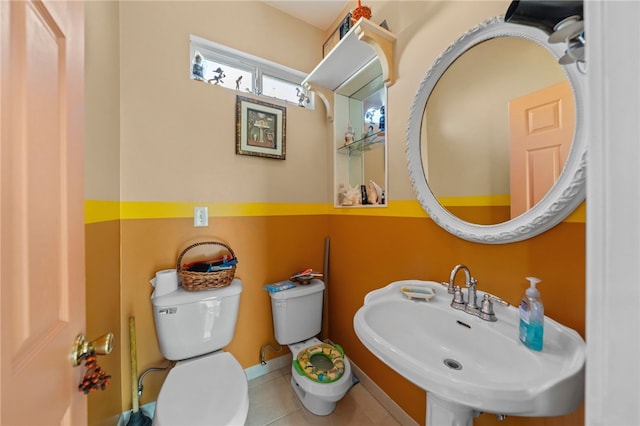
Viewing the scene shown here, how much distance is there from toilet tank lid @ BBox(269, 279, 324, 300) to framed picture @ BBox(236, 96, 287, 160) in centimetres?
93

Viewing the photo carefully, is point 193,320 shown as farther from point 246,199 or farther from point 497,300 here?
point 497,300

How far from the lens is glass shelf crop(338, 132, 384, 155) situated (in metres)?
1.42

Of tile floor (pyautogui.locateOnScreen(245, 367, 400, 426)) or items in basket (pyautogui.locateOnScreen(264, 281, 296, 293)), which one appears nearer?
tile floor (pyautogui.locateOnScreen(245, 367, 400, 426))

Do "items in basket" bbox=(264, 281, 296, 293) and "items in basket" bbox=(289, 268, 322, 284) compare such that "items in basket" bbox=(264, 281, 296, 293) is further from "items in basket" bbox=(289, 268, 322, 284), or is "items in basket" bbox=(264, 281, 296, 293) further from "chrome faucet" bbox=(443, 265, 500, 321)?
"chrome faucet" bbox=(443, 265, 500, 321)

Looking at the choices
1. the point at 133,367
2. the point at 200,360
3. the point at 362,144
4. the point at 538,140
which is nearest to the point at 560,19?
the point at 538,140

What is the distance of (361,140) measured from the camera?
4.99 feet

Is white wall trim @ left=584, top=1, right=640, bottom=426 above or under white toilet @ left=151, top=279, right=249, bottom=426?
above

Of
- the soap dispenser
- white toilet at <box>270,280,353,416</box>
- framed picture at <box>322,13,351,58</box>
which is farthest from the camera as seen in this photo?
framed picture at <box>322,13,351,58</box>

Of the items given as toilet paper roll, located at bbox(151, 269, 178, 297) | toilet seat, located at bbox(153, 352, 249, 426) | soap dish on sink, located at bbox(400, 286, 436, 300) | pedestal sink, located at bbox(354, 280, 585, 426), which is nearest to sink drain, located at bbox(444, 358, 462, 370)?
pedestal sink, located at bbox(354, 280, 585, 426)

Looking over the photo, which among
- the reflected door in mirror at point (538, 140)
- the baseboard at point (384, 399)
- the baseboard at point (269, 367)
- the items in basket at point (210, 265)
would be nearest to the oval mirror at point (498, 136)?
the reflected door in mirror at point (538, 140)

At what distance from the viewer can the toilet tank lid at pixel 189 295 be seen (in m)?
1.14

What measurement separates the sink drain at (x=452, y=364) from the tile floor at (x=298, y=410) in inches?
27.5

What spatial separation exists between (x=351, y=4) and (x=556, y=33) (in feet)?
4.81

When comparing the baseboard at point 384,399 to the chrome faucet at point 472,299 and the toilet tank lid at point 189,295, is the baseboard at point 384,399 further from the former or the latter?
the toilet tank lid at point 189,295
